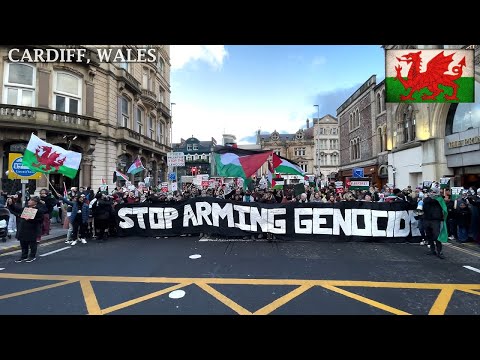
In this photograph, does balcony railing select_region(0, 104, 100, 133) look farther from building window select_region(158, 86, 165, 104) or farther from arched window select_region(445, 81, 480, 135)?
arched window select_region(445, 81, 480, 135)

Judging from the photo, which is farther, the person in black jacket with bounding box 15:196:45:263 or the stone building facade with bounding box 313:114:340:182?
the stone building facade with bounding box 313:114:340:182

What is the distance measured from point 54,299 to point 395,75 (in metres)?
7.91

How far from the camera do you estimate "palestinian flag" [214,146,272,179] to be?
1013 centimetres

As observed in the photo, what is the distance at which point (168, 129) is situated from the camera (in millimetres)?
32500

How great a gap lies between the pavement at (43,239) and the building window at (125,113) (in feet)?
39.5

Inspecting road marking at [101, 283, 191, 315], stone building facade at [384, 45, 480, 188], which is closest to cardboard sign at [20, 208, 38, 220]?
road marking at [101, 283, 191, 315]

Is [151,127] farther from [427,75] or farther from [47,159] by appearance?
[427,75]

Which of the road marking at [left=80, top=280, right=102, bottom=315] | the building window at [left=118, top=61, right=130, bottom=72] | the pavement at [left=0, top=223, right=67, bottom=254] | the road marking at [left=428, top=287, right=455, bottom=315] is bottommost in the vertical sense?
the road marking at [left=428, top=287, right=455, bottom=315]

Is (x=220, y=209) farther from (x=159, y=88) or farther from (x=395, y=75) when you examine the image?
(x=159, y=88)

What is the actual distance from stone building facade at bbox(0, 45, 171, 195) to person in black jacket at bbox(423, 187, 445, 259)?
12821 millimetres

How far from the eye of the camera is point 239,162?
Result: 1034 centimetres

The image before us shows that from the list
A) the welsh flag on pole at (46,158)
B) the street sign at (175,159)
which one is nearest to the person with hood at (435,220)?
the welsh flag on pole at (46,158)

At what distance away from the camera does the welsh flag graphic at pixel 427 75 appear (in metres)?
5.50
